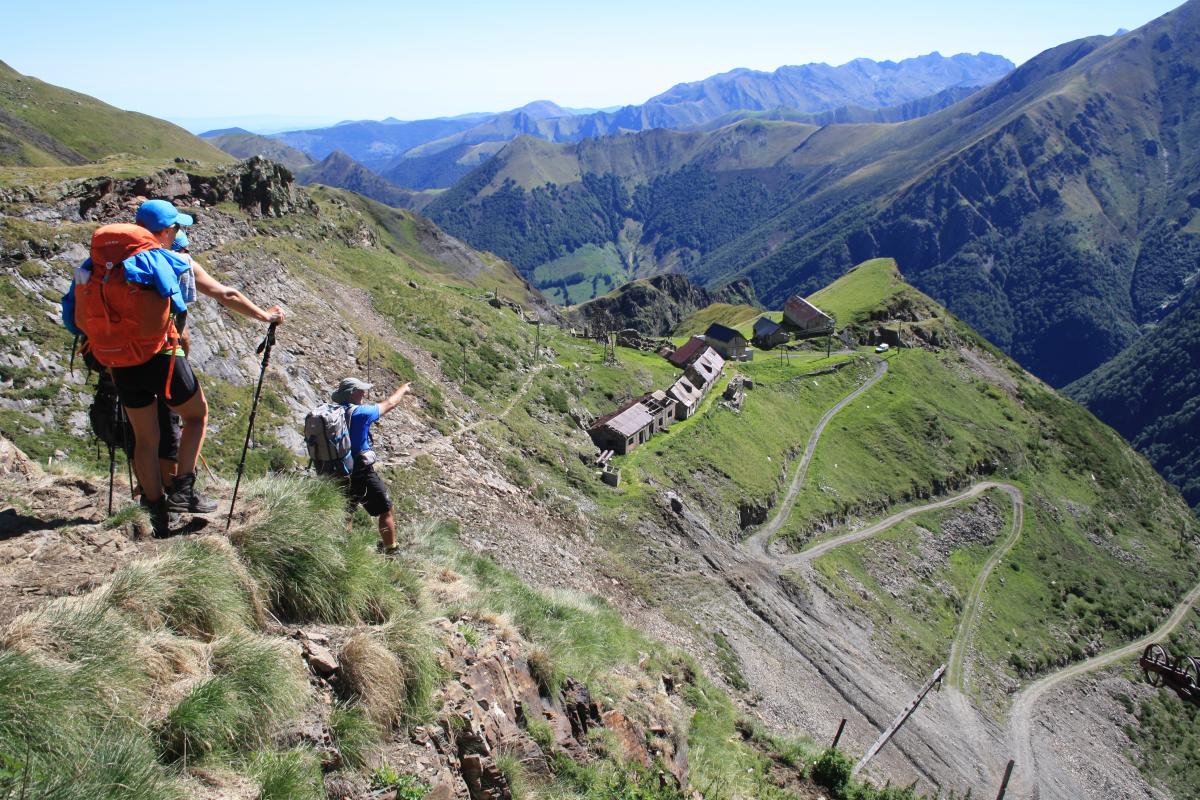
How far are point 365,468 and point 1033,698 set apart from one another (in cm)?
5436

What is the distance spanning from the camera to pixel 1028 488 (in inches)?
3009

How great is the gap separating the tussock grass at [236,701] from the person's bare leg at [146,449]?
9.50 ft

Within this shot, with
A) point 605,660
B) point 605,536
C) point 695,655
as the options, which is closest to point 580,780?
point 605,660

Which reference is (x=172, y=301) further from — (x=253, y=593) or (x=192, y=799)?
(x=192, y=799)

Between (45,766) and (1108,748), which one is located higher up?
(45,766)

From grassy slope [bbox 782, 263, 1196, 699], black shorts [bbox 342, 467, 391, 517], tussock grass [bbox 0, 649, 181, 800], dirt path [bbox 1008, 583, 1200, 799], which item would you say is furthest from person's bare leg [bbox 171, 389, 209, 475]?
dirt path [bbox 1008, 583, 1200, 799]

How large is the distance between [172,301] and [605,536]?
2806 centimetres

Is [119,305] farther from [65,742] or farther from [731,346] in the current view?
[731,346]

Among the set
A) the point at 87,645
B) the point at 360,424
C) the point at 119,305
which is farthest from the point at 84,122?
the point at 87,645

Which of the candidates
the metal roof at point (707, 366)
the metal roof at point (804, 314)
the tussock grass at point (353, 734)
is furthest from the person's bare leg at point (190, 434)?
the metal roof at point (804, 314)

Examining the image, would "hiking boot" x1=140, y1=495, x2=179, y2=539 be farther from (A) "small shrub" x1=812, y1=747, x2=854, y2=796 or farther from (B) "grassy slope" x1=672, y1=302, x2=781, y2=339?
(B) "grassy slope" x1=672, y1=302, x2=781, y2=339

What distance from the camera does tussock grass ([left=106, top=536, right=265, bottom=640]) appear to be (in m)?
7.57

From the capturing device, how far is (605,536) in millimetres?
35000

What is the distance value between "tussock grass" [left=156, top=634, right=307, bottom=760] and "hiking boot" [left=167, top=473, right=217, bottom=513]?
2.69 m
